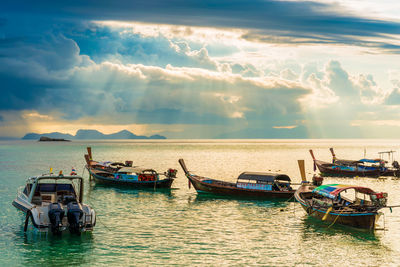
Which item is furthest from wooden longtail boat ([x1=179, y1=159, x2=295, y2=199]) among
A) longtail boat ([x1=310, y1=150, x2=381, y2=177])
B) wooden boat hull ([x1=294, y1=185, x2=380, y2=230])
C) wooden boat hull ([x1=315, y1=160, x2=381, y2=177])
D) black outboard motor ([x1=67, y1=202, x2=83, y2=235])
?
wooden boat hull ([x1=315, y1=160, x2=381, y2=177])

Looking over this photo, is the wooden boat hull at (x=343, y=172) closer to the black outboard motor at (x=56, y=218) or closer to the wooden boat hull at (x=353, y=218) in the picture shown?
the wooden boat hull at (x=353, y=218)

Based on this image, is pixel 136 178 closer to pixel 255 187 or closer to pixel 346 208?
pixel 255 187

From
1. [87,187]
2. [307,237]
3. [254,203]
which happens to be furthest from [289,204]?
[87,187]

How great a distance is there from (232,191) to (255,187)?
2.76 meters

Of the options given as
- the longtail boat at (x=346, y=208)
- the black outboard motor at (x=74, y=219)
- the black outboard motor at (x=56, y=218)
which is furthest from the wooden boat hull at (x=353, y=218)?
the black outboard motor at (x=56, y=218)

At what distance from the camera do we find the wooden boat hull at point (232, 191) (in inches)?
1731

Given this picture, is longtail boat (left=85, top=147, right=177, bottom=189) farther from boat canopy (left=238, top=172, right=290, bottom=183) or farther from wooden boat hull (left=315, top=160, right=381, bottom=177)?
wooden boat hull (left=315, top=160, right=381, bottom=177)

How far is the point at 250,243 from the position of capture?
26375 millimetres

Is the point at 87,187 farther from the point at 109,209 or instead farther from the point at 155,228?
the point at 155,228

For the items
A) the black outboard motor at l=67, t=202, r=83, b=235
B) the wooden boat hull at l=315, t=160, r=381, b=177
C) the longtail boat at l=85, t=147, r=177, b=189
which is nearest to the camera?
the black outboard motor at l=67, t=202, r=83, b=235

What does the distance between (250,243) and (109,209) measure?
55.0 feet

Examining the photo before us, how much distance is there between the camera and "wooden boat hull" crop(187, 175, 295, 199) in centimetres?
4397

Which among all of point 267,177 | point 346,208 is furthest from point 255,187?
point 346,208

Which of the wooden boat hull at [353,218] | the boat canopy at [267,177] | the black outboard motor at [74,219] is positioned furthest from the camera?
the boat canopy at [267,177]
